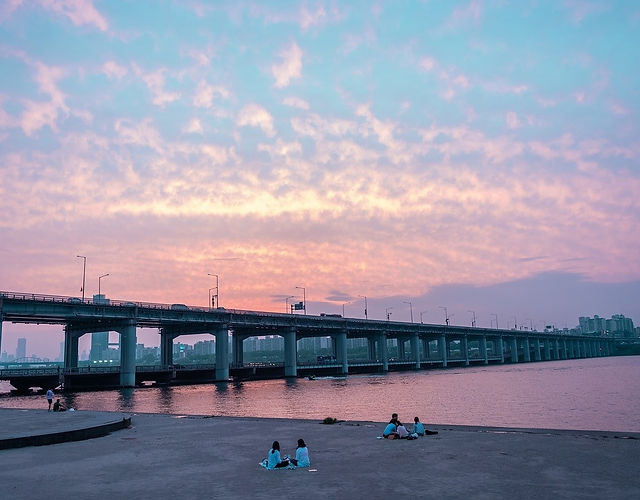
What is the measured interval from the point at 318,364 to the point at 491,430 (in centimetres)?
15195

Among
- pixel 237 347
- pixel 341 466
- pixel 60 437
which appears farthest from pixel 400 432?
pixel 237 347

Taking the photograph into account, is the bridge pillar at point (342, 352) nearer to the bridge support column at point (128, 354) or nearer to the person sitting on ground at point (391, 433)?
the bridge support column at point (128, 354)

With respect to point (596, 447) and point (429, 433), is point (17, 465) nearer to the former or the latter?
point (429, 433)

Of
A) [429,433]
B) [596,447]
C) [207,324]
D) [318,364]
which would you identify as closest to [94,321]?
[207,324]

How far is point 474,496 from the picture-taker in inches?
602

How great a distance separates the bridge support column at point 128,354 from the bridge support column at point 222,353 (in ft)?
83.1

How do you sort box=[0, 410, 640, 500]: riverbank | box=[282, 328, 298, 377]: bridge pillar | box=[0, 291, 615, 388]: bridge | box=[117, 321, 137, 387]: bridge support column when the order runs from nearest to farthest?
box=[0, 410, 640, 500]: riverbank → box=[0, 291, 615, 388]: bridge → box=[117, 321, 137, 387]: bridge support column → box=[282, 328, 298, 377]: bridge pillar

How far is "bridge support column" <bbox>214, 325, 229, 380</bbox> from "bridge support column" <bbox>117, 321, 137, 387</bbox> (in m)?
25.3

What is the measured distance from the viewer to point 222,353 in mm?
135250

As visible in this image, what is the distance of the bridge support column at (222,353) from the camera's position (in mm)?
134000

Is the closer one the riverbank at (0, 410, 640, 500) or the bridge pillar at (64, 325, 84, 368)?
the riverbank at (0, 410, 640, 500)

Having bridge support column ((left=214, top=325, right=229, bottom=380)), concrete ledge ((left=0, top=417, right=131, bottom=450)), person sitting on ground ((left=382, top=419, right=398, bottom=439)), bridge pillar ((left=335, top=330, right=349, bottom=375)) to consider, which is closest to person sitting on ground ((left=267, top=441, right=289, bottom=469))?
person sitting on ground ((left=382, top=419, right=398, bottom=439))

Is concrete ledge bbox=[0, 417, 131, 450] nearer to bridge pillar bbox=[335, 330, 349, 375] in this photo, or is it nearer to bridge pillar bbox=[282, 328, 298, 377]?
bridge pillar bbox=[282, 328, 298, 377]

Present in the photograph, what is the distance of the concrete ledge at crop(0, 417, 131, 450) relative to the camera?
85.0 feet
